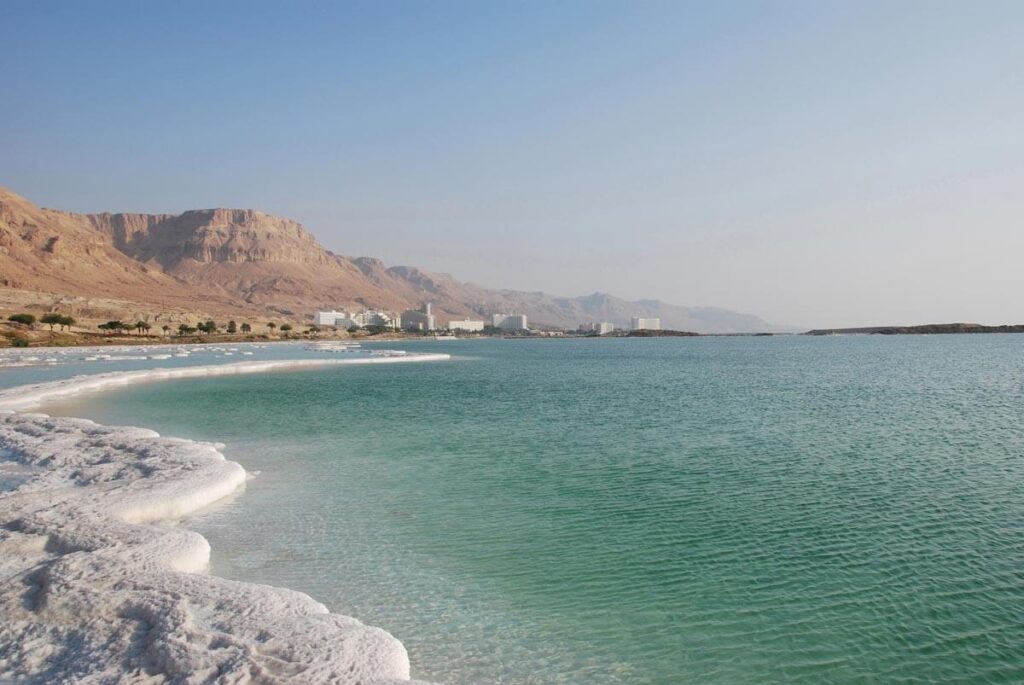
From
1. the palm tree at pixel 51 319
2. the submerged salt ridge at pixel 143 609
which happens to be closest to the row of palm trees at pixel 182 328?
the palm tree at pixel 51 319

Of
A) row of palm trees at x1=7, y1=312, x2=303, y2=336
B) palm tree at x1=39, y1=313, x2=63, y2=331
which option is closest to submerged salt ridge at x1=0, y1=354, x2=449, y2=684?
palm tree at x1=39, y1=313, x2=63, y2=331

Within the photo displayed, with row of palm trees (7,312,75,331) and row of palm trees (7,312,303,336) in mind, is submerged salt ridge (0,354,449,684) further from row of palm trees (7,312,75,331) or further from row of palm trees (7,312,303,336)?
row of palm trees (7,312,303,336)

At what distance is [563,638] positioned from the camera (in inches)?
339

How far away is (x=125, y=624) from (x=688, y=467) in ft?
46.2

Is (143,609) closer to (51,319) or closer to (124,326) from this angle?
(51,319)

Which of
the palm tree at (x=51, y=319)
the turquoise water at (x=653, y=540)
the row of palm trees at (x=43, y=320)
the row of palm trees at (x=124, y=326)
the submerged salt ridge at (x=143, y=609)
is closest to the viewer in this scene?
the submerged salt ridge at (x=143, y=609)

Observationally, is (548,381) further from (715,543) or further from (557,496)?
(715,543)

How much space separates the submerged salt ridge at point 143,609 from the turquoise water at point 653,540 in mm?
775

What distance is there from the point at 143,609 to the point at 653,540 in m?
8.16

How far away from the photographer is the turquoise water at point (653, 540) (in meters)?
8.28

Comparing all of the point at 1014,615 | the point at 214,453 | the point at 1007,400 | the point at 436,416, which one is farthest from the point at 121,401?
the point at 1007,400

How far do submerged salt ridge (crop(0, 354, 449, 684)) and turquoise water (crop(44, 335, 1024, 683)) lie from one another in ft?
2.54

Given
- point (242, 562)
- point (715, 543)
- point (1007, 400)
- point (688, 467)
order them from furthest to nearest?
point (1007, 400), point (688, 467), point (715, 543), point (242, 562)

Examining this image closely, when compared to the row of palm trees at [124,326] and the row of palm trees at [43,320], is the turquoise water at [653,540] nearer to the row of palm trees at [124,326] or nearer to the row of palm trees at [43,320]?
the row of palm trees at [43,320]
